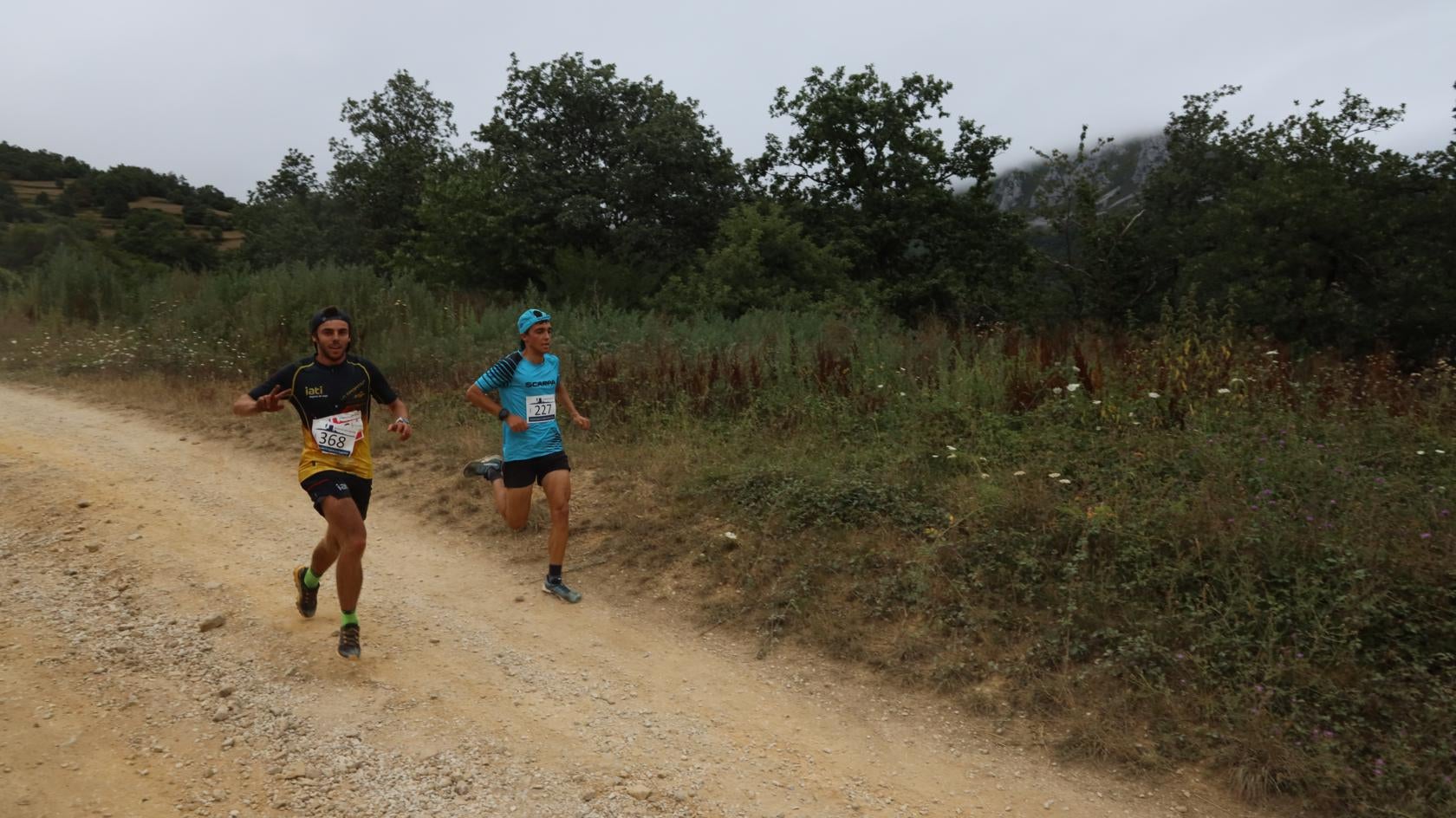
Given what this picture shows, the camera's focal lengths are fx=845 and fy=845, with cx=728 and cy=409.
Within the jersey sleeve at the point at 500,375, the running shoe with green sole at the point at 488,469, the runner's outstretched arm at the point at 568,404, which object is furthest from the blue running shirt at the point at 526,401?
the running shoe with green sole at the point at 488,469

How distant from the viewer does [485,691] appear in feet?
14.4

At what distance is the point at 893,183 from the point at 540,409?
888 inches

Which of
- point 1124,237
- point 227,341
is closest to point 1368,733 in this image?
point 227,341

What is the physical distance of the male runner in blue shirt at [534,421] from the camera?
5.68 m

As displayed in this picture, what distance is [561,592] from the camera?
569cm

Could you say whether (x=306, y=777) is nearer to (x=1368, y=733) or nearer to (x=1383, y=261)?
(x=1368, y=733)

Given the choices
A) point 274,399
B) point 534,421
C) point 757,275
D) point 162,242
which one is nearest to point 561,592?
point 534,421

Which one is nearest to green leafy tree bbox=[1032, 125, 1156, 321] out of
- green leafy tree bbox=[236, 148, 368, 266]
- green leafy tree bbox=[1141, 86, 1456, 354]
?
green leafy tree bbox=[1141, 86, 1456, 354]

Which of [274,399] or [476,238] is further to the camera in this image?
[476,238]

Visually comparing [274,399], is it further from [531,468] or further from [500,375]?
[531,468]

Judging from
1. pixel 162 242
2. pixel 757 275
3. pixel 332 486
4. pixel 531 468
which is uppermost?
pixel 757 275

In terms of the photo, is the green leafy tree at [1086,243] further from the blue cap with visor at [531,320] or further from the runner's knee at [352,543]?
the runner's knee at [352,543]

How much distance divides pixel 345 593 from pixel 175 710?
0.91 m

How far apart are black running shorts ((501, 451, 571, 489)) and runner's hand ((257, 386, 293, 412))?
1.59 metres
